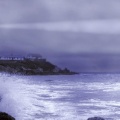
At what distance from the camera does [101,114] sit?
34.6 m

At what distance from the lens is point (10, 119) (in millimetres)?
22188

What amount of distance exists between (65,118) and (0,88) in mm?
18047

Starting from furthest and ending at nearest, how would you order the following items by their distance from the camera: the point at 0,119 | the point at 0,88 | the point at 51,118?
the point at 0,88, the point at 51,118, the point at 0,119

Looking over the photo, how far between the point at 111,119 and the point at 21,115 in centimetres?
731

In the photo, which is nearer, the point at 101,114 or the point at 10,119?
the point at 10,119

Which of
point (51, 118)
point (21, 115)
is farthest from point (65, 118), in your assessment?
point (21, 115)

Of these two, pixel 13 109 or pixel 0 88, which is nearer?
pixel 13 109

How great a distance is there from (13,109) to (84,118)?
6.56m

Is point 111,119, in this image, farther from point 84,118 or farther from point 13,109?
point 13,109

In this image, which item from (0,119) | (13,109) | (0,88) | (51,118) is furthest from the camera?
(0,88)

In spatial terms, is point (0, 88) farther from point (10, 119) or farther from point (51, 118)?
point (10, 119)

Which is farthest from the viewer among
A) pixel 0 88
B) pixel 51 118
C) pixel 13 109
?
pixel 0 88

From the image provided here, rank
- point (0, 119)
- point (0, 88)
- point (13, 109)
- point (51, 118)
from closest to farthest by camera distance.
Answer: point (0, 119)
point (51, 118)
point (13, 109)
point (0, 88)

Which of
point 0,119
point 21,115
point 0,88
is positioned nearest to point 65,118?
point 21,115
